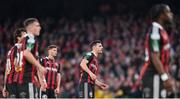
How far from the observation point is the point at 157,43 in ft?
26.1

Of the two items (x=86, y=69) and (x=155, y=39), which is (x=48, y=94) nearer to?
(x=86, y=69)

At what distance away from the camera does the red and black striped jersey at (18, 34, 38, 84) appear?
9414mm

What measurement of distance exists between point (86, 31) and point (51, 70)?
12330 mm

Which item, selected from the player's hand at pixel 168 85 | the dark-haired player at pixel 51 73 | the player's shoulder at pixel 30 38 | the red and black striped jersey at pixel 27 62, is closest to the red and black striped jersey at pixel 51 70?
the dark-haired player at pixel 51 73

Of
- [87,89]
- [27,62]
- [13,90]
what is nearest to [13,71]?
[13,90]

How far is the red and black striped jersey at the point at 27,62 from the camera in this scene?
941 centimetres

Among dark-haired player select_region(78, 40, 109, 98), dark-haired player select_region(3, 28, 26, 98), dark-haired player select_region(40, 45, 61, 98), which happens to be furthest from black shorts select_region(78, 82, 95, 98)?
dark-haired player select_region(3, 28, 26, 98)

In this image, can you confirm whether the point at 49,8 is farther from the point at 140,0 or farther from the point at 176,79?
the point at 176,79

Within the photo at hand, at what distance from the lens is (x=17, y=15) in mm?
27438

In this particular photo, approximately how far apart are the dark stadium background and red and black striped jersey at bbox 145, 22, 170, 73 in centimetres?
1058

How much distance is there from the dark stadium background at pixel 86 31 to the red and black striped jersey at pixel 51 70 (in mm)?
6222

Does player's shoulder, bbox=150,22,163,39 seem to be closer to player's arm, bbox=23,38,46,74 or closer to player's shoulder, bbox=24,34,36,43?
player's arm, bbox=23,38,46,74

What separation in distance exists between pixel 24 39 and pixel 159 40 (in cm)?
238

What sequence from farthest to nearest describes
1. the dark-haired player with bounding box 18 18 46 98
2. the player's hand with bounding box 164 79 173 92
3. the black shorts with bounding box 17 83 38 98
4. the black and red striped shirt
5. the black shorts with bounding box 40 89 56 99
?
the black shorts with bounding box 40 89 56 99
the black and red striped shirt
the black shorts with bounding box 17 83 38 98
the dark-haired player with bounding box 18 18 46 98
the player's hand with bounding box 164 79 173 92
